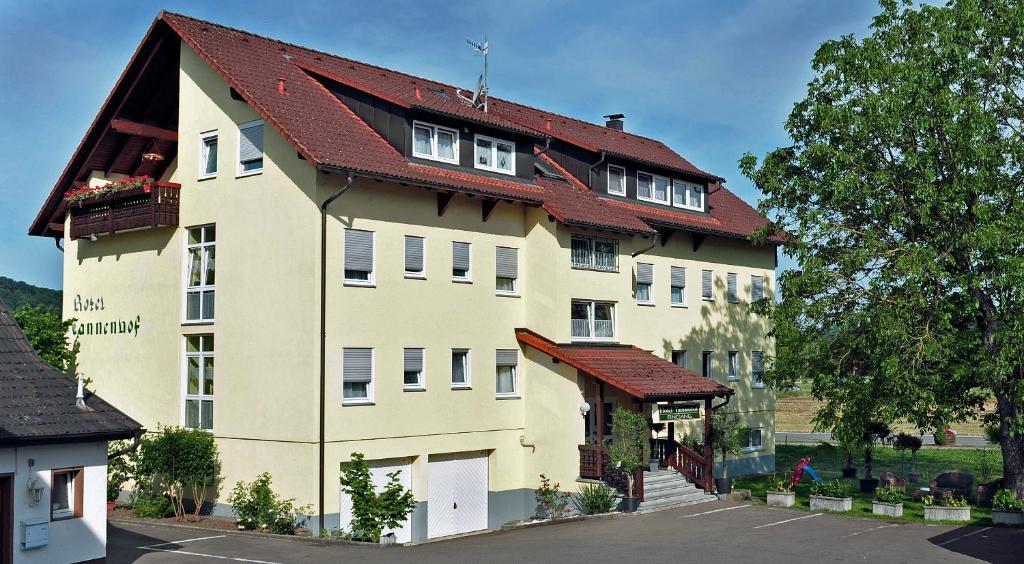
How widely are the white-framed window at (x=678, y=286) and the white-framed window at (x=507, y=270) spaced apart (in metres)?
7.89

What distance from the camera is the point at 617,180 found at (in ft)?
116

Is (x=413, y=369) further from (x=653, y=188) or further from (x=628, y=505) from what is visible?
(x=653, y=188)

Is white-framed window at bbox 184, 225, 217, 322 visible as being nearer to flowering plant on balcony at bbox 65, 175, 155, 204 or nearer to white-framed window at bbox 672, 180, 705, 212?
flowering plant on balcony at bbox 65, 175, 155, 204

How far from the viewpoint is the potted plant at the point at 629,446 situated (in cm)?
2886

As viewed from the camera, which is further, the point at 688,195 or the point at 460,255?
the point at 688,195

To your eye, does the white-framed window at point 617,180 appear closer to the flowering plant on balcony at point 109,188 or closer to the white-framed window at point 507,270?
the white-framed window at point 507,270

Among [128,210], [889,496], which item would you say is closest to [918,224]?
[889,496]

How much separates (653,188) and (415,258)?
38.7ft

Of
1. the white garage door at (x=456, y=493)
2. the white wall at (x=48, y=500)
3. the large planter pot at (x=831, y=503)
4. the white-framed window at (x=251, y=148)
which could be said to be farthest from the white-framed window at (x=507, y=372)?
the white wall at (x=48, y=500)

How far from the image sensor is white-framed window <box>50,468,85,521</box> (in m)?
18.2

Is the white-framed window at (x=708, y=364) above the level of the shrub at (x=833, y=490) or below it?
above

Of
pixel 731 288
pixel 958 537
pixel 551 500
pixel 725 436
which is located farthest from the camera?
pixel 731 288

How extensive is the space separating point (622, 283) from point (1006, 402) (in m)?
10.8

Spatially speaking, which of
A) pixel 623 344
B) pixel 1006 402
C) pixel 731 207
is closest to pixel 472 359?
pixel 623 344
